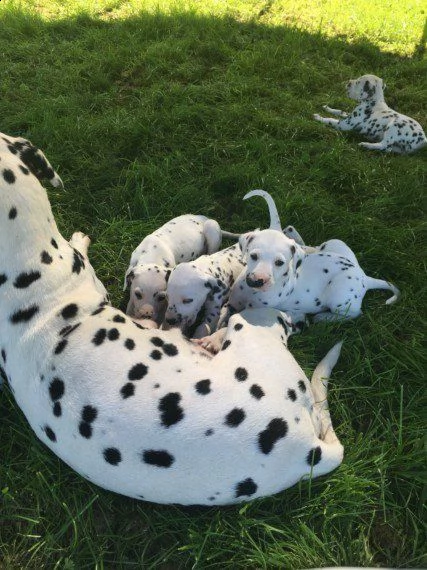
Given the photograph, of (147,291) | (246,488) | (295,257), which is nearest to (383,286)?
(295,257)

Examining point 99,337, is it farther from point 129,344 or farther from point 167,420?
point 167,420

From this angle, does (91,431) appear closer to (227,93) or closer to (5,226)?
(5,226)

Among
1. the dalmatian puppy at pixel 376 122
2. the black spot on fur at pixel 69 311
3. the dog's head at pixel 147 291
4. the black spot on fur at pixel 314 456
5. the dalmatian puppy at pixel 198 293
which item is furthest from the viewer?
the dalmatian puppy at pixel 376 122

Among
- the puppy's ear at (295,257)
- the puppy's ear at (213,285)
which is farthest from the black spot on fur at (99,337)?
the puppy's ear at (295,257)

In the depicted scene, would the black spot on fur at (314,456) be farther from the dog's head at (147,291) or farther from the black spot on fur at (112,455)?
the dog's head at (147,291)

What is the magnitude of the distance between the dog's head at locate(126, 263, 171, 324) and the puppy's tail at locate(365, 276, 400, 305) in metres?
1.78

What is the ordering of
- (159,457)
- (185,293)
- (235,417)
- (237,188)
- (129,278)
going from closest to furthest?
(159,457) < (235,417) < (185,293) < (129,278) < (237,188)

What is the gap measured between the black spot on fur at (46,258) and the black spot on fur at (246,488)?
184 centimetres

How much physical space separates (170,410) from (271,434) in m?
0.58

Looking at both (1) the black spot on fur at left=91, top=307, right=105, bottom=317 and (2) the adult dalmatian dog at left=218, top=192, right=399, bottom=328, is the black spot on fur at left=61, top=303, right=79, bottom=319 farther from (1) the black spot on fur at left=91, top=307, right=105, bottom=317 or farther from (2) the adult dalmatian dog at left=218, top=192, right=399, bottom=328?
(2) the adult dalmatian dog at left=218, top=192, right=399, bottom=328

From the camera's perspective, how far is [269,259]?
347cm

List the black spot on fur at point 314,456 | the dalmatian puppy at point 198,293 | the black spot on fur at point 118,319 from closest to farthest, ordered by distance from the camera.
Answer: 1. the black spot on fur at point 314,456
2. the black spot on fur at point 118,319
3. the dalmatian puppy at point 198,293

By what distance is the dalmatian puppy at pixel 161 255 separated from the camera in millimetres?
3770

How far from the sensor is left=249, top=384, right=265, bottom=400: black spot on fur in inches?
106
